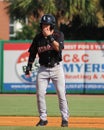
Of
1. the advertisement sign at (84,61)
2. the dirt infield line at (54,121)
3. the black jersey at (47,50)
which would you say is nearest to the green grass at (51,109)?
the dirt infield line at (54,121)

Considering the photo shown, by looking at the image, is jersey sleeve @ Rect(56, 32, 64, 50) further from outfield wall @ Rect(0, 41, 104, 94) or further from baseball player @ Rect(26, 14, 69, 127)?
outfield wall @ Rect(0, 41, 104, 94)

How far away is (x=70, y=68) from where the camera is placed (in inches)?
800

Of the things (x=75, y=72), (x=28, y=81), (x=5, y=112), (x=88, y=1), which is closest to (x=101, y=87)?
(x=75, y=72)

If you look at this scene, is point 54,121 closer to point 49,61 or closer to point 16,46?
point 49,61

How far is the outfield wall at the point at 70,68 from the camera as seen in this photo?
800 inches

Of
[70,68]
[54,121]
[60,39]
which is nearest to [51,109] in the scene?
[54,121]

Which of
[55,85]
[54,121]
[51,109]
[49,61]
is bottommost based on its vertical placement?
[51,109]

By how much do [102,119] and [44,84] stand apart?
2.47 metres

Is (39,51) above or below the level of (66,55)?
above

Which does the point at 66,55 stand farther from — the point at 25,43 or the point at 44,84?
the point at 44,84

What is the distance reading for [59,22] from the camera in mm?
26531

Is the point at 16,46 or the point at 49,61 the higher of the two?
the point at 49,61

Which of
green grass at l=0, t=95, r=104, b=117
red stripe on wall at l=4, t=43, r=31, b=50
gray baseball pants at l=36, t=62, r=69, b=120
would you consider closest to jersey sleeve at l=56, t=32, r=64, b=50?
gray baseball pants at l=36, t=62, r=69, b=120

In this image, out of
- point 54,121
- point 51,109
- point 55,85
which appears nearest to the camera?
point 55,85
